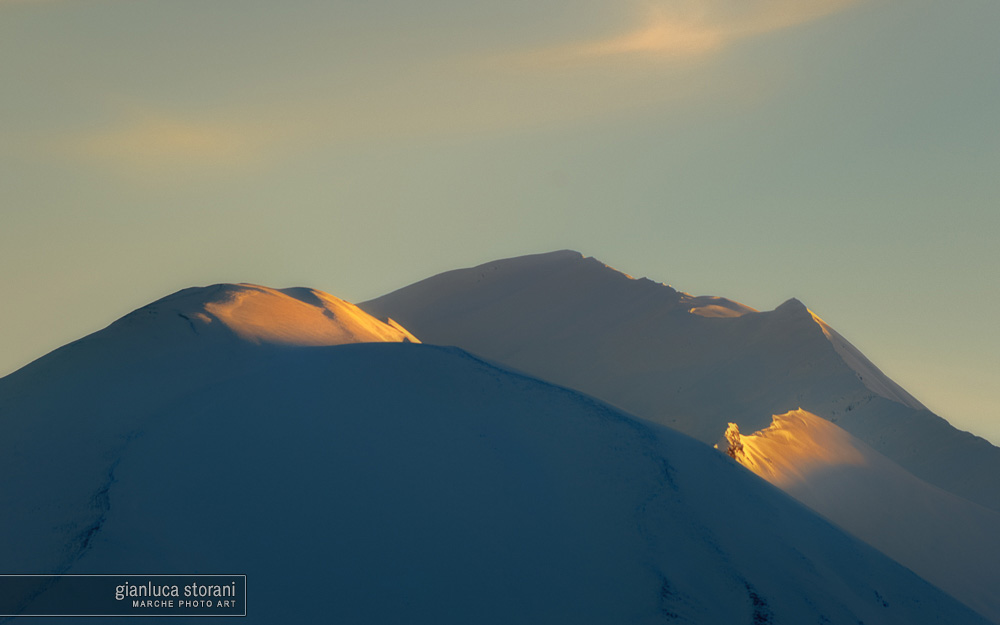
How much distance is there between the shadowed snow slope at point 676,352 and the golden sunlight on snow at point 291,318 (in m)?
12.2

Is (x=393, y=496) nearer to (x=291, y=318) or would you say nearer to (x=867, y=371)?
(x=291, y=318)

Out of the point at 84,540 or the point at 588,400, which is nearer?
the point at 84,540

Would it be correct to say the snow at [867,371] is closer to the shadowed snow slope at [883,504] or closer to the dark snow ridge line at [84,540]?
the shadowed snow slope at [883,504]

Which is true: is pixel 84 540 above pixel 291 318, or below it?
below

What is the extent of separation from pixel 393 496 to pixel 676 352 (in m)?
27.1

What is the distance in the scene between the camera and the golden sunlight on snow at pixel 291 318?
61.4 feet

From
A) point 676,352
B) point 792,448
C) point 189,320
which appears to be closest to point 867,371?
point 676,352

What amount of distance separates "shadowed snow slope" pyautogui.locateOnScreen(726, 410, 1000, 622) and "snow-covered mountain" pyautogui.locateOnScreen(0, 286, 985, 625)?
19.2ft

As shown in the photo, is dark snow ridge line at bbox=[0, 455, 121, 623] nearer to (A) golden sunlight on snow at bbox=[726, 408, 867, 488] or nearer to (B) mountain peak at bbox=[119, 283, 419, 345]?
(B) mountain peak at bbox=[119, 283, 419, 345]

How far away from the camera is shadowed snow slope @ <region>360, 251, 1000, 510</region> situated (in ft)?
112

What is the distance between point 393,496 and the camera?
13703 millimetres

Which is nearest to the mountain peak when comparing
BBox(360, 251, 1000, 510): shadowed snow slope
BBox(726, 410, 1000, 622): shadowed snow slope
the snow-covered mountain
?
the snow-covered mountain

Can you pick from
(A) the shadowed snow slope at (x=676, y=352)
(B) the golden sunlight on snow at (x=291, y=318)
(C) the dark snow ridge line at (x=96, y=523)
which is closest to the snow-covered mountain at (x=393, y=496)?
(C) the dark snow ridge line at (x=96, y=523)
